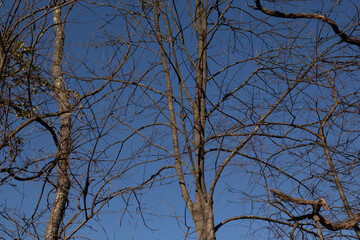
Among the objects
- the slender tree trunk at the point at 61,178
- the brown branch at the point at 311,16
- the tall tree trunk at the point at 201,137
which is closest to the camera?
the tall tree trunk at the point at 201,137

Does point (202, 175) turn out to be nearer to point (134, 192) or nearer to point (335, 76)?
point (134, 192)

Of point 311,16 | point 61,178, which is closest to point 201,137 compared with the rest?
point 311,16

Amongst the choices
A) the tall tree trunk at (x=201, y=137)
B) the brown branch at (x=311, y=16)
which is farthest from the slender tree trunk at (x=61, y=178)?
the brown branch at (x=311, y=16)

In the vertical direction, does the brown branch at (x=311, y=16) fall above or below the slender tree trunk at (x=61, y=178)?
above

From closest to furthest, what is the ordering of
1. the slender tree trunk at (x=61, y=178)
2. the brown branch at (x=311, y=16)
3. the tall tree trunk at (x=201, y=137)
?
the tall tree trunk at (x=201, y=137), the brown branch at (x=311, y=16), the slender tree trunk at (x=61, y=178)

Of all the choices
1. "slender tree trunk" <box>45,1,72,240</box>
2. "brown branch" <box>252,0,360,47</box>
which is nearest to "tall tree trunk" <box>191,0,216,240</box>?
"brown branch" <box>252,0,360,47</box>

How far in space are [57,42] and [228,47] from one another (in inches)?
123

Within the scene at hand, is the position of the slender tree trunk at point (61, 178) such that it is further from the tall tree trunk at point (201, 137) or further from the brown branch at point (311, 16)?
the brown branch at point (311, 16)

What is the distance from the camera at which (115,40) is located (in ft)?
18.2

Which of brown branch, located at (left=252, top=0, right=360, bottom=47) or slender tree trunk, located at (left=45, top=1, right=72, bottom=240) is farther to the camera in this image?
slender tree trunk, located at (left=45, top=1, right=72, bottom=240)

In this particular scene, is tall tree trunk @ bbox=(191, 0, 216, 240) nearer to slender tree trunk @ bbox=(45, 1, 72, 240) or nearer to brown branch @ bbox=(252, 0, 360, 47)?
brown branch @ bbox=(252, 0, 360, 47)

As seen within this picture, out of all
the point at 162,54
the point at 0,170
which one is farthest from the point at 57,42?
the point at 0,170

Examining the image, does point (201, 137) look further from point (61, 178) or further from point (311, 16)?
point (61, 178)

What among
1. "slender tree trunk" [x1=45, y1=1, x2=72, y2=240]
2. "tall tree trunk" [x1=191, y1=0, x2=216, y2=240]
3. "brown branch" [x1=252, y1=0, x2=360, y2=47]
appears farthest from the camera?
"slender tree trunk" [x1=45, y1=1, x2=72, y2=240]
